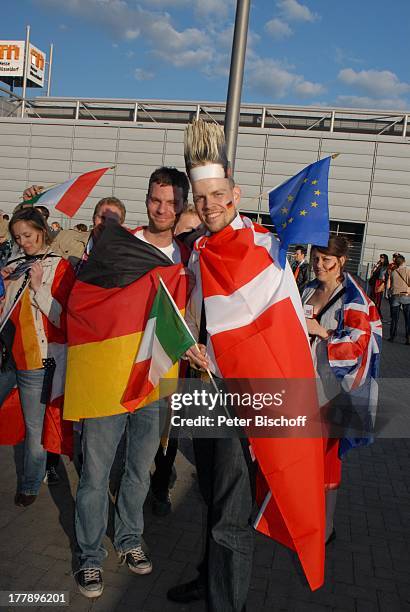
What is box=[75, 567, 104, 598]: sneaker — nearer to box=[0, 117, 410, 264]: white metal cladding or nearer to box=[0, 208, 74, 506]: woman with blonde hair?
box=[0, 208, 74, 506]: woman with blonde hair

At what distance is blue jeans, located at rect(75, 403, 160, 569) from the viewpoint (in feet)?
9.75

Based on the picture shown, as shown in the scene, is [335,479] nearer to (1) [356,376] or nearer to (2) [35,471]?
(1) [356,376]

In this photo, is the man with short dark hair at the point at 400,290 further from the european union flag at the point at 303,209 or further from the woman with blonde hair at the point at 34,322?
the woman with blonde hair at the point at 34,322

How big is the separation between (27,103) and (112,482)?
113 ft

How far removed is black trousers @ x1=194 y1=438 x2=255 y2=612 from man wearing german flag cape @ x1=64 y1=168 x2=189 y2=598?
2.08ft

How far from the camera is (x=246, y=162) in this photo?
27219mm

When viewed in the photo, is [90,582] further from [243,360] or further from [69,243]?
[69,243]

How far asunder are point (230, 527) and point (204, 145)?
1785 mm

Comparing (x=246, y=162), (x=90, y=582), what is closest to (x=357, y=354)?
(x=90, y=582)

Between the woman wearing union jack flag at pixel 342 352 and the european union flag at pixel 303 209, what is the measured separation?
0.51 meters

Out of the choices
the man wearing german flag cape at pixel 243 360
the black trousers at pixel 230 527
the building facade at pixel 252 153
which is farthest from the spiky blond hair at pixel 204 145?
the building facade at pixel 252 153

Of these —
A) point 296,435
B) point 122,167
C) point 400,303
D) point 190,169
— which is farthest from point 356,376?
point 122,167

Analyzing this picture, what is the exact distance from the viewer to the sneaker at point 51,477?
4.19m

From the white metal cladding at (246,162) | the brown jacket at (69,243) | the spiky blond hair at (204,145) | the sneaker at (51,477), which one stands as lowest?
the sneaker at (51,477)
